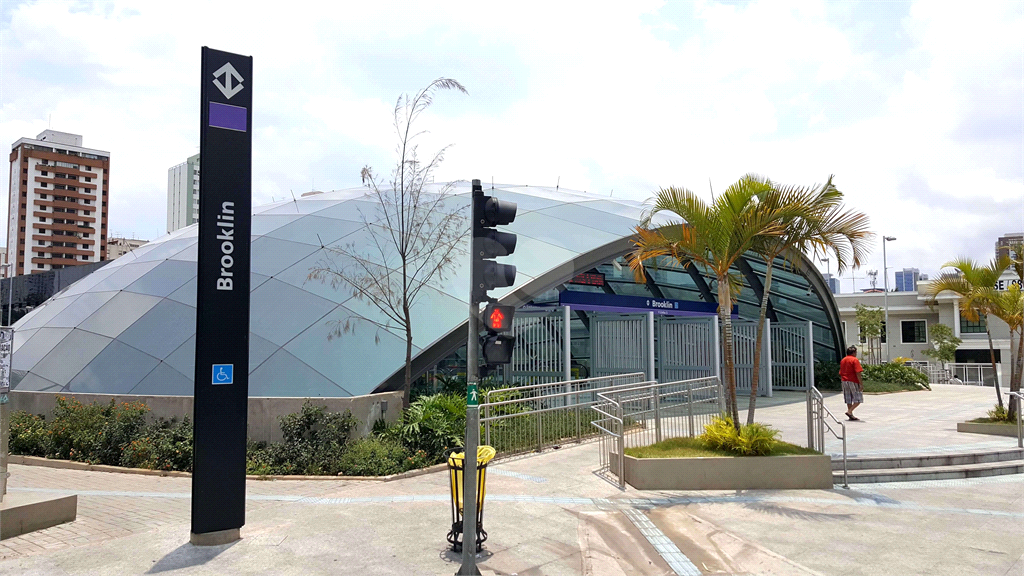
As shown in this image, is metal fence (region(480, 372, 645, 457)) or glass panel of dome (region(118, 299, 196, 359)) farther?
glass panel of dome (region(118, 299, 196, 359))

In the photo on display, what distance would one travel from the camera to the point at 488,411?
11.4 m

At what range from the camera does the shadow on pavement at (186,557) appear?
620 cm

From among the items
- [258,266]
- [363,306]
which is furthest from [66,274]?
[363,306]

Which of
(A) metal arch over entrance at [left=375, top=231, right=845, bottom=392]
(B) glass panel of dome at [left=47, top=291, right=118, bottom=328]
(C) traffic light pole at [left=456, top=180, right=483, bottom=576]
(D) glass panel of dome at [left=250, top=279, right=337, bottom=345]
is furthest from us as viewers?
(B) glass panel of dome at [left=47, top=291, right=118, bottom=328]

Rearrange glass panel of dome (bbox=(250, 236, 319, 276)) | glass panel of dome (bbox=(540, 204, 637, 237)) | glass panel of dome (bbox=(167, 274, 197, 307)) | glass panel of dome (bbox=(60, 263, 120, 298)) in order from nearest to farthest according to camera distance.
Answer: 1. glass panel of dome (bbox=(167, 274, 197, 307))
2. glass panel of dome (bbox=(250, 236, 319, 276))
3. glass panel of dome (bbox=(60, 263, 120, 298))
4. glass panel of dome (bbox=(540, 204, 637, 237))

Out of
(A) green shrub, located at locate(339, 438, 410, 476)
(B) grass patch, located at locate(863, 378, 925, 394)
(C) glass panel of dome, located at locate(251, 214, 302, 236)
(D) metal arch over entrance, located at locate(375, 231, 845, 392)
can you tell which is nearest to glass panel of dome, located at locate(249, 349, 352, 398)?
(D) metal arch over entrance, located at locate(375, 231, 845, 392)

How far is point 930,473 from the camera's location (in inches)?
415

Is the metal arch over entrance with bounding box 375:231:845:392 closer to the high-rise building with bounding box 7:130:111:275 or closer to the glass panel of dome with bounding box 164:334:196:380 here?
the glass panel of dome with bounding box 164:334:196:380

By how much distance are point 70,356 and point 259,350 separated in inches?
197

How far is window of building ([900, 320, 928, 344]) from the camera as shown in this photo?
1998 inches

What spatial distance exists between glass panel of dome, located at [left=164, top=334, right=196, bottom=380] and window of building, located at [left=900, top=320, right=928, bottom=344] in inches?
2048

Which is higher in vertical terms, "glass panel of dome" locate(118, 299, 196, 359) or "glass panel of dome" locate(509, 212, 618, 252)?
"glass panel of dome" locate(509, 212, 618, 252)

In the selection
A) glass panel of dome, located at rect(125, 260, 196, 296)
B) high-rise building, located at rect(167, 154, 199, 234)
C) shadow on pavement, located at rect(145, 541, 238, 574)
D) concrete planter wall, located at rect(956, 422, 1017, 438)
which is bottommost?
shadow on pavement, located at rect(145, 541, 238, 574)

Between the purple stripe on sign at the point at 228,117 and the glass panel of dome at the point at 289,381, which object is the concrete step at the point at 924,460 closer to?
the glass panel of dome at the point at 289,381
